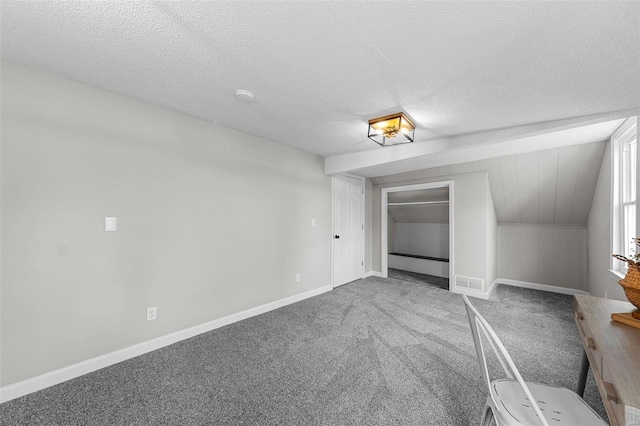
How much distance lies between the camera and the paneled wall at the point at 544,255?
4141 mm

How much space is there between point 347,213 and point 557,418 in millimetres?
3782

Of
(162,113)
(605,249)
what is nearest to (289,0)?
(162,113)

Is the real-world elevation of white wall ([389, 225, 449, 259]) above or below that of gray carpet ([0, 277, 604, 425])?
above

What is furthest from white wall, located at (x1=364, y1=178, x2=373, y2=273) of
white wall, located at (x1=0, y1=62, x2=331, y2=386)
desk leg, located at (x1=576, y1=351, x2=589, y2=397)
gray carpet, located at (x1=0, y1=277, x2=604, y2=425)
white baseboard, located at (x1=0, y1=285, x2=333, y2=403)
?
desk leg, located at (x1=576, y1=351, x2=589, y2=397)

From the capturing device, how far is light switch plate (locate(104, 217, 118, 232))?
2143 millimetres

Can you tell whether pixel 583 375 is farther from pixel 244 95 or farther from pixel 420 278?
pixel 420 278

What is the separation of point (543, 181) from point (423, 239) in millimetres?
2783

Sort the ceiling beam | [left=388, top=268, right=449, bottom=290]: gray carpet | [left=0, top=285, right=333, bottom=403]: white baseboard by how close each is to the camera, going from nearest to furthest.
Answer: [left=0, top=285, right=333, bottom=403]: white baseboard, the ceiling beam, [left=388, top=268, right=449, bottom=290]: gray carpet

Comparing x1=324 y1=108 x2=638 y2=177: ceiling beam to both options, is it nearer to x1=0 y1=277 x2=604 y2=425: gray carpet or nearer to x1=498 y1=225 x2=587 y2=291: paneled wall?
x1=498 y1=225 x2=587 y2=291: paneled wall

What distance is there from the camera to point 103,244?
83.8 inches

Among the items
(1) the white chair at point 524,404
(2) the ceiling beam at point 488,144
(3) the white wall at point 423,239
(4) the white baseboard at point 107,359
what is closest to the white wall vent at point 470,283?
(3) the white wall at point 423,239

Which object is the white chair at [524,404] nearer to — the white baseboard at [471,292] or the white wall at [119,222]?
the white wall at [119,222]

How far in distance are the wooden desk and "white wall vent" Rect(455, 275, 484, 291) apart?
250 centimetres

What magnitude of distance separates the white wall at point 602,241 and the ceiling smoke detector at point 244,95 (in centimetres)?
401
